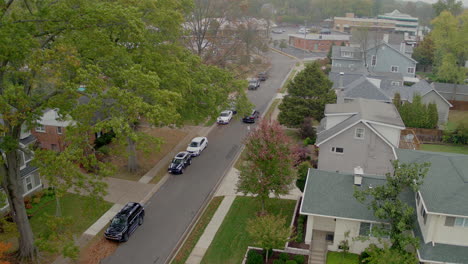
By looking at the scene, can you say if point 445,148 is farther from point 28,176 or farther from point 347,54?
point 28,176

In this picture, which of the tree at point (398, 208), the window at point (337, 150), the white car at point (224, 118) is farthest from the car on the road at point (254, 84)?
the tree at point (398, 208)

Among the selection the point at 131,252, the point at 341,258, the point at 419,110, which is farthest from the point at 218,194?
the point at 419,110

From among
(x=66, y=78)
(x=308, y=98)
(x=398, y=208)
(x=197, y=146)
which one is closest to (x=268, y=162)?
(x=398, y=208)

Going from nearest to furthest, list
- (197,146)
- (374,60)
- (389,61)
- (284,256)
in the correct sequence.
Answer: (284,256)
(197,146)
(389,61)
(374,60)

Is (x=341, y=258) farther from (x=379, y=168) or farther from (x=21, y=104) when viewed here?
(x=21, y=104)

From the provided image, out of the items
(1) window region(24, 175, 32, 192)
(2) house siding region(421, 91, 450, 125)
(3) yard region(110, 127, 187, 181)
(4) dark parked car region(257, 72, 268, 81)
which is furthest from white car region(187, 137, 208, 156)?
(4) dark parked car region(257, 72, 268, 81)

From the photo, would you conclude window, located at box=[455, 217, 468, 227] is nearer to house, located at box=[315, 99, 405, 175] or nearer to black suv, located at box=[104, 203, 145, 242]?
house, located at box=[315, 99, 405, 175]
